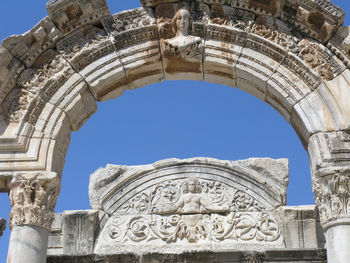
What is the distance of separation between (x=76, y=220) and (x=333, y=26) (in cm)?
522

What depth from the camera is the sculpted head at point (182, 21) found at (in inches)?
411

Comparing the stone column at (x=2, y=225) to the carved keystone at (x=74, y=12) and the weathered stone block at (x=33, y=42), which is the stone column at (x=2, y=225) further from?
the carved keystone at (x=74, y=12)

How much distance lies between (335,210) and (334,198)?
6.6 inches

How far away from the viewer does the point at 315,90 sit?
9.82 m

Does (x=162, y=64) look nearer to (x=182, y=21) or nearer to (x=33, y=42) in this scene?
(x=182, y=21)

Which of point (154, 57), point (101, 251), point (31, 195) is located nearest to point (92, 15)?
point (154, 57)

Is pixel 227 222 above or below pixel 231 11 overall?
below

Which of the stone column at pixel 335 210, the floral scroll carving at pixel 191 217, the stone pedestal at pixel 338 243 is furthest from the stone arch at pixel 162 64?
the floral scroll carving at pixel 191 217

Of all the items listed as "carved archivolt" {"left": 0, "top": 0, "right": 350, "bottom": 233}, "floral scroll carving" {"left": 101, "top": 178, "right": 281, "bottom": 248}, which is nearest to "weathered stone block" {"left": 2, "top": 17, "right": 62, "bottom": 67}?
"carved archivolt" {"left": 0, "top": 0, "right": 350, "bottom": 233}

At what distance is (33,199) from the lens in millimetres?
9297

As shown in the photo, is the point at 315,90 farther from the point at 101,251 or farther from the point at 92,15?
the point at 101,251

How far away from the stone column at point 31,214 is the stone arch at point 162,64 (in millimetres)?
44

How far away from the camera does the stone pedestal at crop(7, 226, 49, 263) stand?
8.83m

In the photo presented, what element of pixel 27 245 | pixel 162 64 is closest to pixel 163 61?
pixel 162 64
